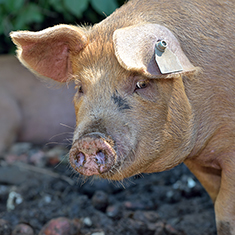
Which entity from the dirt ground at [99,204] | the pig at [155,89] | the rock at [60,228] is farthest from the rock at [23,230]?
the pig at [155,89]

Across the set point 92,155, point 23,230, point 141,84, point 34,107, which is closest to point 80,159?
point 92,155

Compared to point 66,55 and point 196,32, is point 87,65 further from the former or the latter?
point 196,32

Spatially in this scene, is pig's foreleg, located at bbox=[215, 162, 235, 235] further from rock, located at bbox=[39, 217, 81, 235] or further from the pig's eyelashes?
rock, located at bbox=[39, 217, 81, 235]

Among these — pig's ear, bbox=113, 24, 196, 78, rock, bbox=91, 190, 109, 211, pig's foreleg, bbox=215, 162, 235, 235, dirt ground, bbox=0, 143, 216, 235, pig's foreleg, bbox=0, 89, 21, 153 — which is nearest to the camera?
pig's ear, bbox=113, 24, 196, 78

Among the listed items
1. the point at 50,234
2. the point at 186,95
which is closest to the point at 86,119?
the point at 186,95

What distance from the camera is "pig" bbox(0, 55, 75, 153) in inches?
200

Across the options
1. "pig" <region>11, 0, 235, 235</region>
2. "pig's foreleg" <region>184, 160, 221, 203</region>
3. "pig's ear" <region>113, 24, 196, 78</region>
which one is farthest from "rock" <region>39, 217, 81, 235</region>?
"pig's ear" <region>113, 24, 196, 78</region>

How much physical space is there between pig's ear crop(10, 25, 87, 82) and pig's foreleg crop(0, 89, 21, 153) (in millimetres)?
2495

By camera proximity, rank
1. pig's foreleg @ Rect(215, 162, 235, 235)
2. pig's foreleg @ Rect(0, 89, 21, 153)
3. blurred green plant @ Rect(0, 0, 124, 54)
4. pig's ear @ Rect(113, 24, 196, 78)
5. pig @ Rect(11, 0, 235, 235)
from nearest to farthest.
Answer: pig's ear @ Rect(113, 24, 196, 78), pig @ Rect(11, 0, 235, 235), pig's foreleg @ Rect(215, 162, 235, 235), blurred green plant @ Rect(0, 0, 124, 54), pig's foreleg @ Rect(0, 89, 21, 153)

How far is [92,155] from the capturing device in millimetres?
1918

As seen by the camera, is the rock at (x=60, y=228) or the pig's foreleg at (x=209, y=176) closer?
the rock at (x=60, y=228)

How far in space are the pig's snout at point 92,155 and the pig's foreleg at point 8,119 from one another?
309 centimetres

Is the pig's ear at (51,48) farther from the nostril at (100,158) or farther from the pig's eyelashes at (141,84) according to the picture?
the nostril at (100,158)

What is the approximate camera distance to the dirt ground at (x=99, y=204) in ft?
9.25
